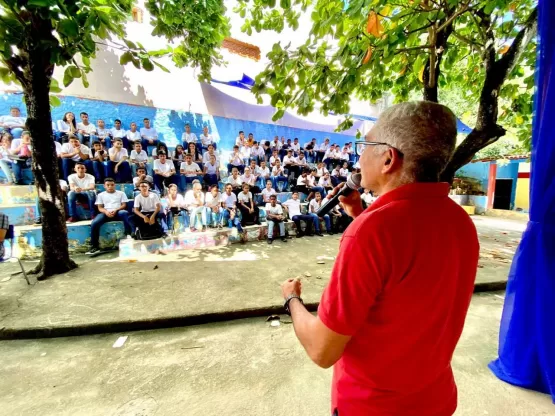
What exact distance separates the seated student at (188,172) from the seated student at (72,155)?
2422 mm

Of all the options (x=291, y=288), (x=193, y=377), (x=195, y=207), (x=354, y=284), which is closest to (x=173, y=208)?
(x=195, y=207)

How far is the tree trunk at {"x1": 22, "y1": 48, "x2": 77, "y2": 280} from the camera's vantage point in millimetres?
4145

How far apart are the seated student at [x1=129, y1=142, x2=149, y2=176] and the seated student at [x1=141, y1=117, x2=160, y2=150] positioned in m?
0.47

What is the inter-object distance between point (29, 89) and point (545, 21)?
6.28 meters

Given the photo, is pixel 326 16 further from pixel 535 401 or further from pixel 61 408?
pixel 61 408

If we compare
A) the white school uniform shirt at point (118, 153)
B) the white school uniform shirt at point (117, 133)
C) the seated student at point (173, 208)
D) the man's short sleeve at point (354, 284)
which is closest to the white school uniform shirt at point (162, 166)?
the white school uniform shirt at point (118, 153)

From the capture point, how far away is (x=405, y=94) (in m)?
4.30

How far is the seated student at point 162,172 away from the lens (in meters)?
7.86

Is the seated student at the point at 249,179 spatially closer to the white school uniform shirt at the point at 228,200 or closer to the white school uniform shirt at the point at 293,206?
the white school uniform shirt at the point at 228,200

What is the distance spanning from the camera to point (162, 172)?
7855 millimetres

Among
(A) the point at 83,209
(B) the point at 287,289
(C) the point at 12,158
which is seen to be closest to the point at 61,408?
(B) the point at 287,289

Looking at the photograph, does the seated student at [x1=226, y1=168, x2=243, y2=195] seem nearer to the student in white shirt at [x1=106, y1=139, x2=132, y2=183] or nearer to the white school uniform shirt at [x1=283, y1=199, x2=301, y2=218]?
the white school uniform shirt at [x1=283, y1=199, x2=301, y2=218]

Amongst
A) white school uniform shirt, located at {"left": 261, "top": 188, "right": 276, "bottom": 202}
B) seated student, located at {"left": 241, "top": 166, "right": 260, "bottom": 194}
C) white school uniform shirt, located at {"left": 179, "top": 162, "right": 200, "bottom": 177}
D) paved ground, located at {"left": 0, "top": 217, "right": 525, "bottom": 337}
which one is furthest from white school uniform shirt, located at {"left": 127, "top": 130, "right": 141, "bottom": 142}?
white school uniform shirt, located at {"left": 261, "top": 188, "right": 276, "bottom": 202}

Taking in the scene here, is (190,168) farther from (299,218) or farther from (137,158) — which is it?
(299,218)
